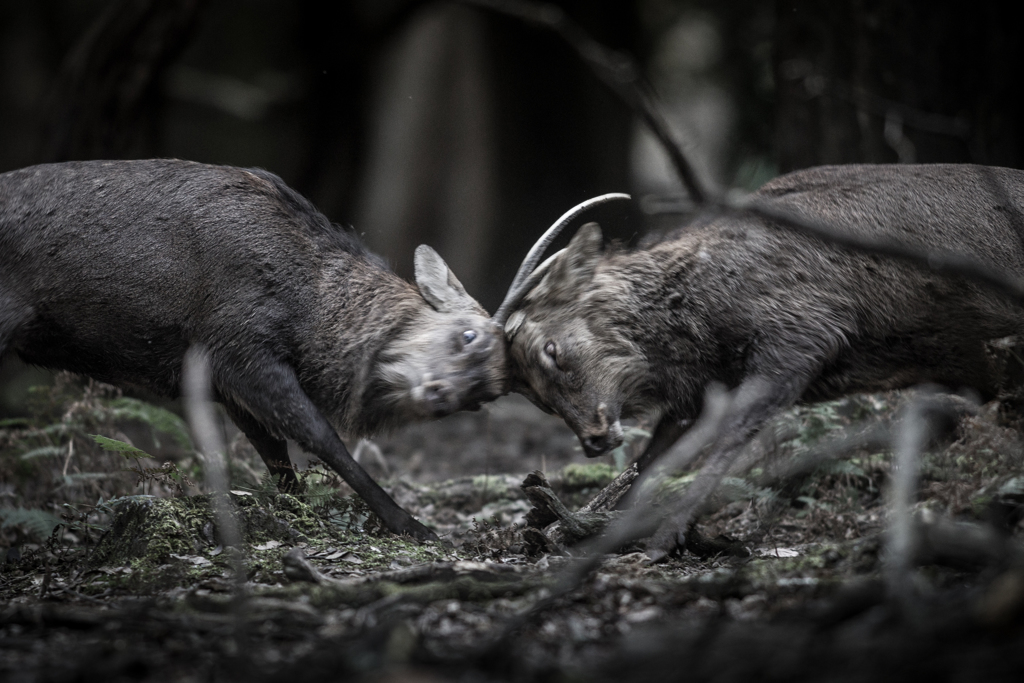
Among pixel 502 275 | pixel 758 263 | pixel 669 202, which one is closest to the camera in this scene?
pixel 669 202

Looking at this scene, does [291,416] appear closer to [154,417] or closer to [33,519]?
[33,519]

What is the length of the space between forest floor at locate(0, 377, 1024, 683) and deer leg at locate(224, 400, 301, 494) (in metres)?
0.24

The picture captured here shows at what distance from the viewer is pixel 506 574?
3.56 metres

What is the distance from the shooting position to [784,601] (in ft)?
9.89

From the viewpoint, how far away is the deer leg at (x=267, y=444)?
561 cm

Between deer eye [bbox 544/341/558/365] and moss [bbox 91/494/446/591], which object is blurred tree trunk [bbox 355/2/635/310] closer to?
deer eye [bbox 544/341/558/365]

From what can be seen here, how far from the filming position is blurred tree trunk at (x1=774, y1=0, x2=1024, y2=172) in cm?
791

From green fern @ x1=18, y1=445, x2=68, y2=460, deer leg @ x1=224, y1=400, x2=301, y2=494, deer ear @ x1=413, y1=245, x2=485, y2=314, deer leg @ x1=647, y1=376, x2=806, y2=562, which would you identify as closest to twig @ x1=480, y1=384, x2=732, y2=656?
deer leg @ x1=647, y1=376, x2=806, y2=562

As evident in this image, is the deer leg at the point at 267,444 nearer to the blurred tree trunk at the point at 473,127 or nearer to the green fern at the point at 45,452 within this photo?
the green fern at the point at 45,452

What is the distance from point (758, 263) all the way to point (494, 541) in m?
2.27

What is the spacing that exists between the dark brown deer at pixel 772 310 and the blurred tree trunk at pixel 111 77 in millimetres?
4993

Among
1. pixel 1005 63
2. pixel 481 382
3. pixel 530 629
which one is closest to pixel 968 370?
pixel 481 382

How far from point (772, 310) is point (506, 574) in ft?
7.75

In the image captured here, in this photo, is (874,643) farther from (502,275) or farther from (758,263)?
(502,275)
